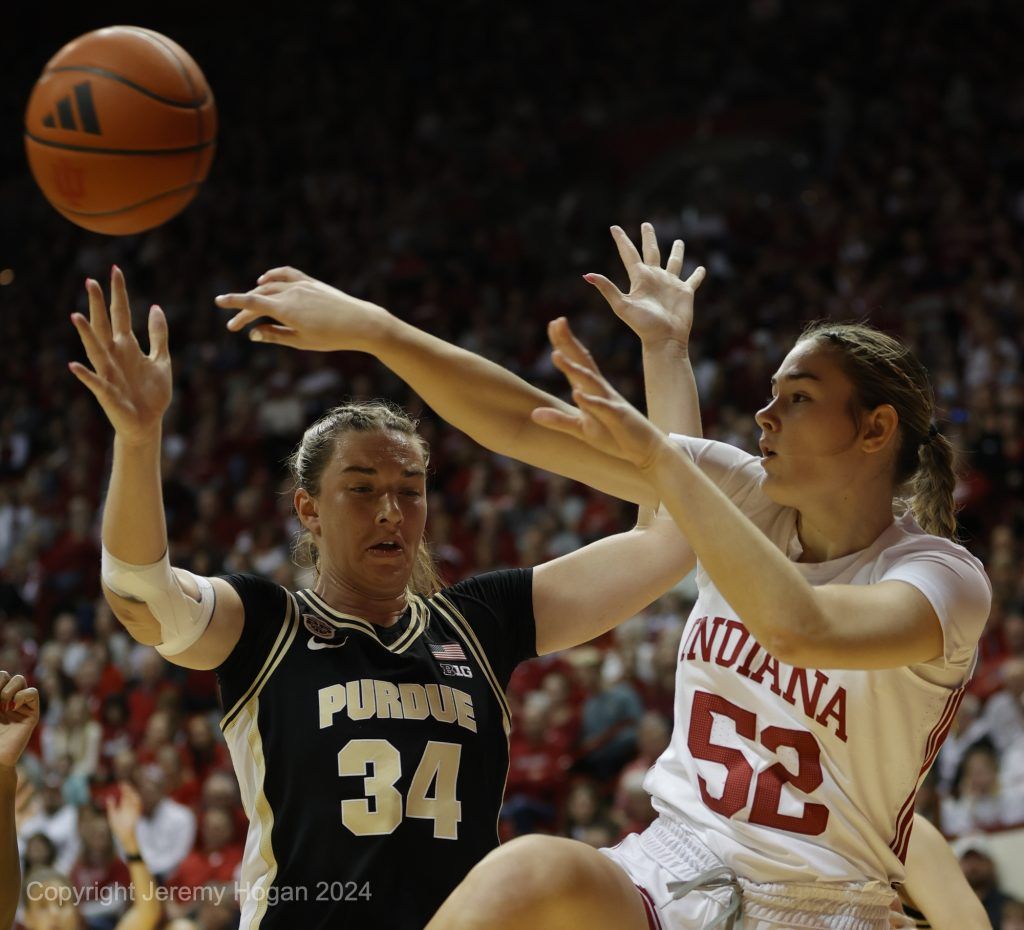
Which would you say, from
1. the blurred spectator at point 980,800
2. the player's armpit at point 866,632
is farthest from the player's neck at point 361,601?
the blurred spectator at point 980,800

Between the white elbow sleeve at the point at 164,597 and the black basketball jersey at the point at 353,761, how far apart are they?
0.14 metres

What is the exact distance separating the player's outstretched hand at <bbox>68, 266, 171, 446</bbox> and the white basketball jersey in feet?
3.66

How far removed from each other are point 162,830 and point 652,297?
520 centimetres

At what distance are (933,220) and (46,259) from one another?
372 inches

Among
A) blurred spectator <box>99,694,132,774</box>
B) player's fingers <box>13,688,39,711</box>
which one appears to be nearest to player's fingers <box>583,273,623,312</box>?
player's fingers <box>13,688,39,711</box>

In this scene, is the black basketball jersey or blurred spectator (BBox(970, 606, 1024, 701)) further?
blurred spectator (BBox(970, 606, 1024, 701))

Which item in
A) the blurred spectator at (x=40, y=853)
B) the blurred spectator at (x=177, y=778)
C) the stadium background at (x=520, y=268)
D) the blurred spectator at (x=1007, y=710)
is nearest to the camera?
the blurred spectator at (x=1007, y=710)

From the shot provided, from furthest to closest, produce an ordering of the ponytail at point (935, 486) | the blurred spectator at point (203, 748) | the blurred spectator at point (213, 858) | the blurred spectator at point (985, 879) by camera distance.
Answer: the blurred spectator at point (203, 748)
the blurred spectator at point (213, 858)
the blurred spectator at point (985, 879)
the ponytail at point (935, 486)

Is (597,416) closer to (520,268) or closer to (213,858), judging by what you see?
(213,858)

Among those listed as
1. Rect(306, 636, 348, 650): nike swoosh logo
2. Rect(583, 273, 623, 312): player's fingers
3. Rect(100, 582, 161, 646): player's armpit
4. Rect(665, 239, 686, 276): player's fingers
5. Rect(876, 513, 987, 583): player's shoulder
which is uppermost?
Rect(665, 239, 686, 276): player's fingers

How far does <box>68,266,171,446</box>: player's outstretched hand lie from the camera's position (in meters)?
2.34

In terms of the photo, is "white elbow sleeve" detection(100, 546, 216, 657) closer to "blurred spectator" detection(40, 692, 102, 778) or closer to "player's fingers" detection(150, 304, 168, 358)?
"player's fingers" detection(150, 304, 168, 358)

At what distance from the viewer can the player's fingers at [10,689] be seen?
8.78 ft

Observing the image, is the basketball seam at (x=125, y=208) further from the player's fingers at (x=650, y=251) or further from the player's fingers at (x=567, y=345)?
the player's fingers at (x=567, y=345)
